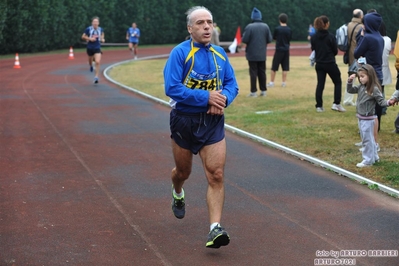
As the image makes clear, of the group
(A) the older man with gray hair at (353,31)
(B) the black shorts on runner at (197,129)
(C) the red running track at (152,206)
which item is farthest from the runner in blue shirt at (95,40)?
(B) the black shorts on runner at (197,129)

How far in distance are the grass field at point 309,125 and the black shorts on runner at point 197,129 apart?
130 inches

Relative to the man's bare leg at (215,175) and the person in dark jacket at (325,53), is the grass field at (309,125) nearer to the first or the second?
the person in dark jacket at (325,53)

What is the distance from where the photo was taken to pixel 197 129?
656cm

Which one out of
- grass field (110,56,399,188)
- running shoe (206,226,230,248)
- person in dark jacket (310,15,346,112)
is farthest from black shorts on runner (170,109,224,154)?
person in dark jacket (310,15,346,112)

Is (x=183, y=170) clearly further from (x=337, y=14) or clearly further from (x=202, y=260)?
(x=337, y=14)

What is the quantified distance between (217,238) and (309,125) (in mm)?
7821

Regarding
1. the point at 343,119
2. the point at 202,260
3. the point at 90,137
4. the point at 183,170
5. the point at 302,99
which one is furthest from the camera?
the point at 302,99

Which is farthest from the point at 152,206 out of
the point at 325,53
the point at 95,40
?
the point at 95,40

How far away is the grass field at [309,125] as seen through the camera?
34.5 feet

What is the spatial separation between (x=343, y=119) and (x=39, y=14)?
94.0 feet

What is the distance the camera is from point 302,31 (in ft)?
Result: 193

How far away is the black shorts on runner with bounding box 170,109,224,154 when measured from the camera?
656 centimetres

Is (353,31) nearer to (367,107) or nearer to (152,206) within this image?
(367,107)

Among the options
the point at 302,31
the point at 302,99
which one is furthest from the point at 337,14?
the point at 302,99
